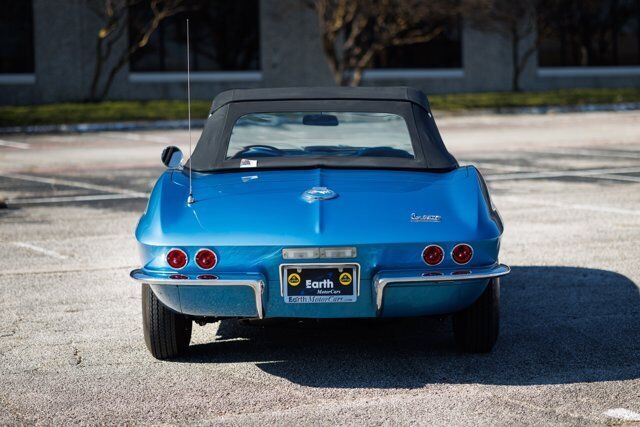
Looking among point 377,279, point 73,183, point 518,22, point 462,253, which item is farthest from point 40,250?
point 518,22

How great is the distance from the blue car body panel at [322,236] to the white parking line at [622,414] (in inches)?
37.4

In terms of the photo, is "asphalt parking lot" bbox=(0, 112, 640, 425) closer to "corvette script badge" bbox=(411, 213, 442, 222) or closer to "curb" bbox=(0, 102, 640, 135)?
"corvette script badge" bbox=(411, 213, 442, 222)

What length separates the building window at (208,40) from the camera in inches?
1464

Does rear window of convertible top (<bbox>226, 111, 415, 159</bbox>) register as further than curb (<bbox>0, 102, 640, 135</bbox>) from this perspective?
No

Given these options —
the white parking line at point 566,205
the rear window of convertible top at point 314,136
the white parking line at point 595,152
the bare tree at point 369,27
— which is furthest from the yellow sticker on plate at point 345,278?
the bare tree at point 369,27

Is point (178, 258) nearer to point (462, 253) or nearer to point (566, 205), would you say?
point (462, 253)

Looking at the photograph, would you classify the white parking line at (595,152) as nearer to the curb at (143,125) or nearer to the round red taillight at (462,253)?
the curb at (143,125)

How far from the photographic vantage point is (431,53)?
133 ft

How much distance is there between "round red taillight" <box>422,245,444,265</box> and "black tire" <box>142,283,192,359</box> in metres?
1.32

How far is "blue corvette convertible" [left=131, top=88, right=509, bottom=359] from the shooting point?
17.1 ft

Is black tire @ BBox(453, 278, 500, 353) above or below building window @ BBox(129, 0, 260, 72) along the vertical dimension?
below

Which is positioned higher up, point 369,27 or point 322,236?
point 369,27

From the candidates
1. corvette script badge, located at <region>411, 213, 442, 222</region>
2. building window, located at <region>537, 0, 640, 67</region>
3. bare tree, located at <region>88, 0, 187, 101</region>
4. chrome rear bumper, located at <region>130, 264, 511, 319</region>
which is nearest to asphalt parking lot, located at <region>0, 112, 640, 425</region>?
Answer: chrome rear bumper, located at <region>130, 264, 511, 319</region>

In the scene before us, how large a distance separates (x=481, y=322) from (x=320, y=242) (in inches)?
41.2
